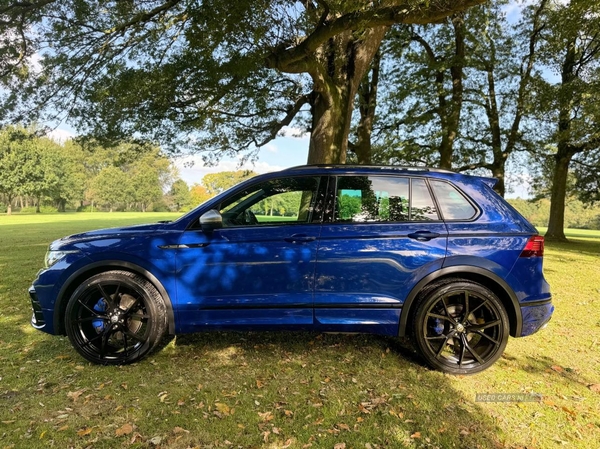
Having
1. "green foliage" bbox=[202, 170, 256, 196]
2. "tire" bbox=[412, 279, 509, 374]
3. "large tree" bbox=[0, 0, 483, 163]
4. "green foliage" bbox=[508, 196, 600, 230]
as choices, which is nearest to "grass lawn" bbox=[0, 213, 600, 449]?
"tire" bbox=[412, 279, 509, 374]

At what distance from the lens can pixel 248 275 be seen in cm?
333

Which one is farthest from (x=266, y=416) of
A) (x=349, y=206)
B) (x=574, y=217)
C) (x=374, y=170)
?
(x=574, y=217)

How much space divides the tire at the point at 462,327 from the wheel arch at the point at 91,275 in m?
2.29

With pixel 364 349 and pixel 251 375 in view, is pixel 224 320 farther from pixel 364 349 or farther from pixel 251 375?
pixel 364 349

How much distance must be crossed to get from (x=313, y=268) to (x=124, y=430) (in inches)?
73.3

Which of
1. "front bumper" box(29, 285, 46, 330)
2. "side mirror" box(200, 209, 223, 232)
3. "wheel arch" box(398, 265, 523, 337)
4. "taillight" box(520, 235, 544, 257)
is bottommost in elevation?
"front bumper" box(29, 285, 46, 330)

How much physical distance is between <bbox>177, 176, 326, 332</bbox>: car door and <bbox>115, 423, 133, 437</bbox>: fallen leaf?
97 centimetres

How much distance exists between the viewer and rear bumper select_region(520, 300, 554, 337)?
332cm

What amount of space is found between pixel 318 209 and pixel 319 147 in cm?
528

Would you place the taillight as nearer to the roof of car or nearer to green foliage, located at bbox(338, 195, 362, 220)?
the roof of car

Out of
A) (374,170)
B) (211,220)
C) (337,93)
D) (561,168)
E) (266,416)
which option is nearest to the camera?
(266,416)

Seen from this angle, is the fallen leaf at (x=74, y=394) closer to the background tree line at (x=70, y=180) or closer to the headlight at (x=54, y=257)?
the headlight at (x=54, y=257)

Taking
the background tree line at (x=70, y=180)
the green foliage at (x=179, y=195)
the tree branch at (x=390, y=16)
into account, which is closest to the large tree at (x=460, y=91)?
the tree branch at (x=390, y=16)

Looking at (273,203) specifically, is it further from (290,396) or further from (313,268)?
(290,396)
